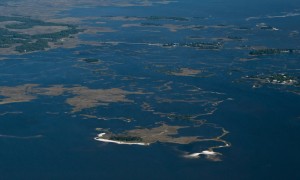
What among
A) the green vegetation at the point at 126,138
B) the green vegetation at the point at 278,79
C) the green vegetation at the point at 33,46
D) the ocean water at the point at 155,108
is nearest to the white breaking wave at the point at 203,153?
the ocean water at the point at 155,108

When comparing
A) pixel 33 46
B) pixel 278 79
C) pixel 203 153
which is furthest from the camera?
pixel 33 46

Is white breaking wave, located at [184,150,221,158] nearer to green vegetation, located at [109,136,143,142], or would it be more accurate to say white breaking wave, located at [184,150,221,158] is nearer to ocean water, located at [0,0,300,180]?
ocean water, located at [0,0,300,180]

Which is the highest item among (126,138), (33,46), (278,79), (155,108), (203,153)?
(33,46)

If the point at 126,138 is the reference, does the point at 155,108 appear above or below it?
above

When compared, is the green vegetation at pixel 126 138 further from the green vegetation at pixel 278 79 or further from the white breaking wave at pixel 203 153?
the green vegetation at pixel 278 79

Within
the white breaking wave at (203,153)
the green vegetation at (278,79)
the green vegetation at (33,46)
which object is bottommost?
the white breaking wave at (203,153)

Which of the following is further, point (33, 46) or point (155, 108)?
point (33, 46)

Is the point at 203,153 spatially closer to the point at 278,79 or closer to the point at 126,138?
the point at 126,138

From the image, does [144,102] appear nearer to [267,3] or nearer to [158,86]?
[158,86]

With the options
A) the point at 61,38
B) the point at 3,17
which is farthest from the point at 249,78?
the point at 3,17

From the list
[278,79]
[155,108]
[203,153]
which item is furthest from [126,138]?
[278,79]
